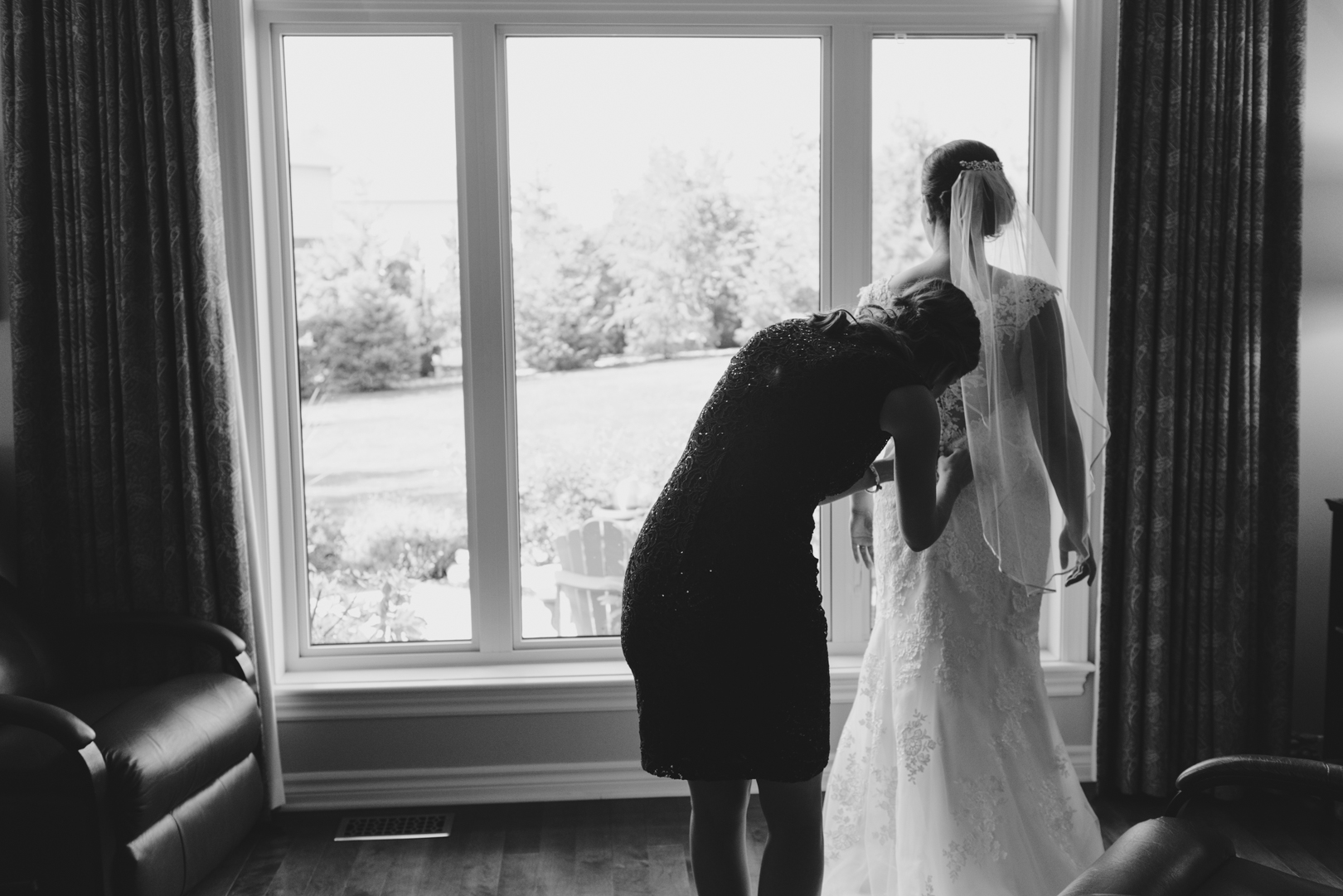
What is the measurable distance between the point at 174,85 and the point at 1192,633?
312 cm

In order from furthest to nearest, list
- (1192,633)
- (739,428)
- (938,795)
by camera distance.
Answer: (1192,633) < (938,795) < (739,428)

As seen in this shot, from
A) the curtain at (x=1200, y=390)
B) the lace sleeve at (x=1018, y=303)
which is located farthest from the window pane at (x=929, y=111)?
the lace sleeve at (x=1018, y=303)

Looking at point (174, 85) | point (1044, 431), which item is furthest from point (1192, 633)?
point (174, 85)

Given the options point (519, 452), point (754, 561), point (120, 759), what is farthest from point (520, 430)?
point (754, 561)

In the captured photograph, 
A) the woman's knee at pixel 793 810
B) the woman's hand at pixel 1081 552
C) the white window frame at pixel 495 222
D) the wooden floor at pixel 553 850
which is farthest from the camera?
the white window frame at pixel 495 222

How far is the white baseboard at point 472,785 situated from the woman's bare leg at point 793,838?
1274mm

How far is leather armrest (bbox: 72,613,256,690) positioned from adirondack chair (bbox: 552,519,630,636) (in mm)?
927

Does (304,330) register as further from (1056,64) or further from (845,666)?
(1056,64)

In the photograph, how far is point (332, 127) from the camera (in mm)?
3145

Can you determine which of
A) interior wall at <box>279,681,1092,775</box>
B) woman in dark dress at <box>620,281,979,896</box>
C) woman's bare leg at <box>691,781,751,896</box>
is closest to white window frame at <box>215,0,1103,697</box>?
interior wall at <box>279,681,1092,775</box>

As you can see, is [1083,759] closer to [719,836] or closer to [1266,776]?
[1266,776]

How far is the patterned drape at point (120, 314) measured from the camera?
2754 mm

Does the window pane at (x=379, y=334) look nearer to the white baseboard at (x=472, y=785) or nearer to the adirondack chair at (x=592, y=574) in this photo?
the adirondack chair at (x=592, y=574)

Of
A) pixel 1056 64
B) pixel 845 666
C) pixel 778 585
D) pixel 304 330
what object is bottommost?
pixel 845 666
